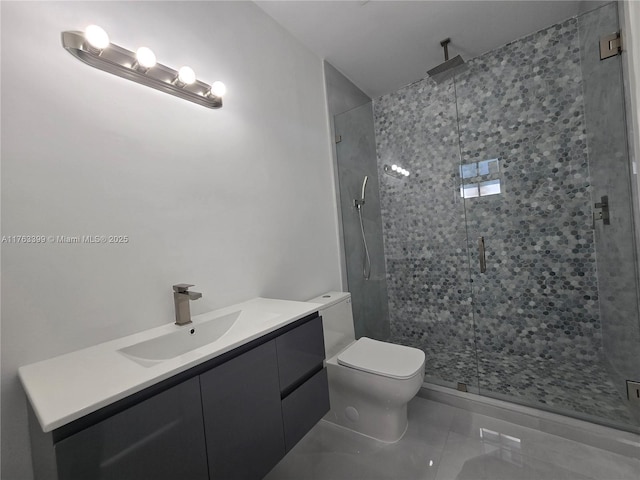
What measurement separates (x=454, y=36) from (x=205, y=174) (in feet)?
6.56

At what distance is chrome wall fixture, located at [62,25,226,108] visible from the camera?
0.96 meters

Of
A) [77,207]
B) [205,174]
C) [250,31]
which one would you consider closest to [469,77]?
[250,31]

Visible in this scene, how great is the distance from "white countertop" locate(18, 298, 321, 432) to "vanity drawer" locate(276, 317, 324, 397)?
73 mm

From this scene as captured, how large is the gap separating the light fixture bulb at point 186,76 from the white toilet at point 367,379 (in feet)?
4.15

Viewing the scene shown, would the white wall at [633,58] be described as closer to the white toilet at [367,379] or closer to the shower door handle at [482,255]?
the shower door handle at [482,255]

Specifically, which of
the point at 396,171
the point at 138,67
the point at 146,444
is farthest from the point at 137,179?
the point at 396,171

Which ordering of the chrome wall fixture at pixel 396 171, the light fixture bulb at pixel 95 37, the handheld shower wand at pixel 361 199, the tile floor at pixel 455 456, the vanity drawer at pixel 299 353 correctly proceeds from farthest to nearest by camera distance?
1. the chrome wall fixture at pixel 396 171
2. the handheld shower wand at pixel 361 199
3. the tile floor at pixel 455 456
4. the vanity drawer at pixel 299 353
5. the light fixture bulb at pixel 95 37

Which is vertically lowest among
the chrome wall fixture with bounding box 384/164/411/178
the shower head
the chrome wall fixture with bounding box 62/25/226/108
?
the chrome wall fixture with bounding box 384/164/411/178

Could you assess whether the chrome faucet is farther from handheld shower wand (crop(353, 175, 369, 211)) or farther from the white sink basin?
handheld shower wand (crop(353, 175, 369, 211))

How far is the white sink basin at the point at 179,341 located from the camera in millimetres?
992

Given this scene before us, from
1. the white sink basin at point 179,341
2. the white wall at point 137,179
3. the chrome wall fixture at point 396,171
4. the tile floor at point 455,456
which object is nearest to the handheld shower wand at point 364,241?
the chrome wall fixture at point 396,171

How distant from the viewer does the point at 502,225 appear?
222 cm

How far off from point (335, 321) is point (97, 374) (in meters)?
1.23

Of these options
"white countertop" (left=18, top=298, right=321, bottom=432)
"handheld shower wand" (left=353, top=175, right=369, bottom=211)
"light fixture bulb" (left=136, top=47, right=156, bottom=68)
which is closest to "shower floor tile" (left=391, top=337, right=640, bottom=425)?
"handheld shower wand" (left=353, top=175, right=369, bottom=211)
